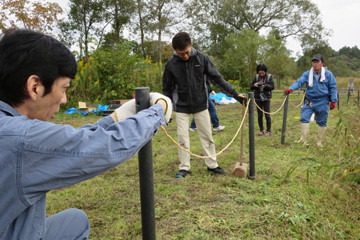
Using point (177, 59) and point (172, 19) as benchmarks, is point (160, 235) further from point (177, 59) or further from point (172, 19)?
point (172, 19)

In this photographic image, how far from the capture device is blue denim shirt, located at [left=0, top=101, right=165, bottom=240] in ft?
2.73

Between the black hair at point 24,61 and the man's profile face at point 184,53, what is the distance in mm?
2451

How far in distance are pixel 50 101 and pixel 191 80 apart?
262 centimetres

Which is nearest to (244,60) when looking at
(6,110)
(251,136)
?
(251,136)

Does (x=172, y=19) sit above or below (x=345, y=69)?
above

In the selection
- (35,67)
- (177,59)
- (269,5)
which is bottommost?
(35,67)

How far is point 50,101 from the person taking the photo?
3.52 ft

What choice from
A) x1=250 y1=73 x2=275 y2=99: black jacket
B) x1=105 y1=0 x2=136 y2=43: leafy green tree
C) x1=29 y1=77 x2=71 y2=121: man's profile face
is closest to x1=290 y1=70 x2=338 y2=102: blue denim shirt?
x1=250 y1=73 x2=275 y2=99: black jacket

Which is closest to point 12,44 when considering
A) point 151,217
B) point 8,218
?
point 8,218

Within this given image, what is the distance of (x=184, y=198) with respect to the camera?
295 centimetres

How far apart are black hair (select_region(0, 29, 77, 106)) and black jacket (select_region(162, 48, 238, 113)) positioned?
102 inches

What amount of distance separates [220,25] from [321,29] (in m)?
11.4

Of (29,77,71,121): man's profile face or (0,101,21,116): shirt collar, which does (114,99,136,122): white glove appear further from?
(0,101,21,116): shirt collar

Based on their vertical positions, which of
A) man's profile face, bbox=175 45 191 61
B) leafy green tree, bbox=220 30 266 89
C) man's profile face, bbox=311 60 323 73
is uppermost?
leafy green tree, bbox=220 30 266 89
